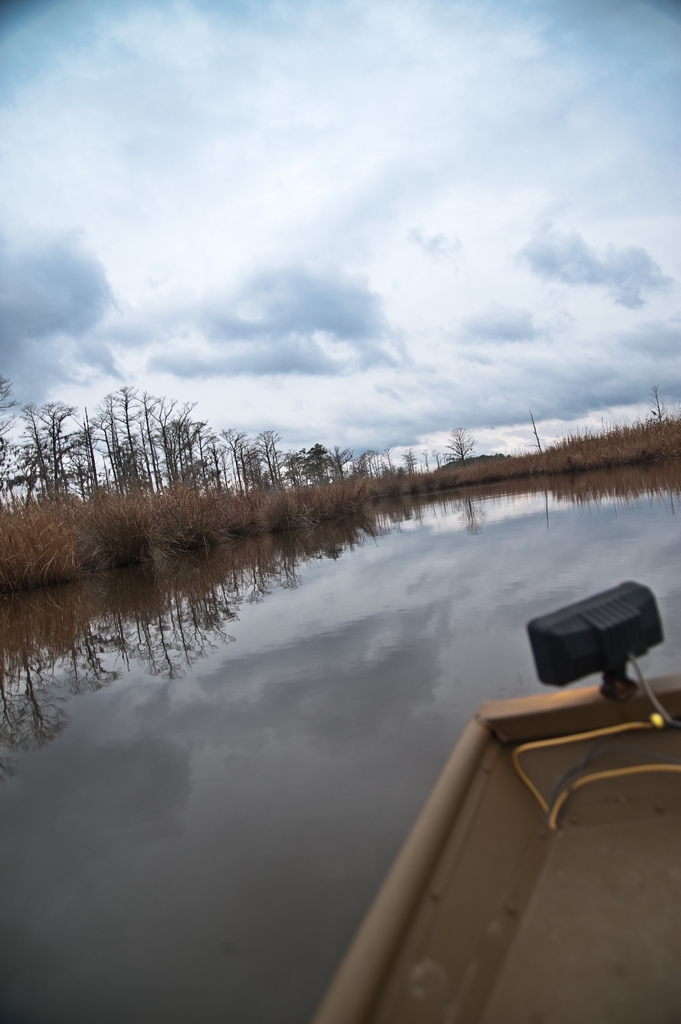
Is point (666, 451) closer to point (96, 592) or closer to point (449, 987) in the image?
point (96, 592)

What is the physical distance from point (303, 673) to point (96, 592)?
5082mm

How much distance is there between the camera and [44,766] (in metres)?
2.30

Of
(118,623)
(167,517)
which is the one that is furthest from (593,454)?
(118,623)

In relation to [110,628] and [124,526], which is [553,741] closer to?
[110,628]

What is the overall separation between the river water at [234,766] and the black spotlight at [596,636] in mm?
730

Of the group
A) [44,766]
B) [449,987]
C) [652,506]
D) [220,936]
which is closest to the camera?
[449,987]

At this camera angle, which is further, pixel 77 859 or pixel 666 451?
pixel 666 451

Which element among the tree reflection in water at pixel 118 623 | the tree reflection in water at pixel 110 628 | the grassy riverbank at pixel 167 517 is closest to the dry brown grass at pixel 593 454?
the grassy riverbank at pixel 167 517

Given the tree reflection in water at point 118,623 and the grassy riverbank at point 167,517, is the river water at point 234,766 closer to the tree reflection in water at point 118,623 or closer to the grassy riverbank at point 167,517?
the tree reflection in water at point 118,623

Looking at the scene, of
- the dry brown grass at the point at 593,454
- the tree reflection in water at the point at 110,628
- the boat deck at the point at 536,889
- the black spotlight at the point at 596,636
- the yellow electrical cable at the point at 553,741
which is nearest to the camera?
the boat deck at the point at 536,889

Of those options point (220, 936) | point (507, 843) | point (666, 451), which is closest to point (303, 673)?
point (220, 936)

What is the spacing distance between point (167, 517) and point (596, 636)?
32.2 feet

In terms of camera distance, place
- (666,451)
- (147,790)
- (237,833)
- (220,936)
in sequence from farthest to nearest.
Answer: (666,451)
(147,790)
(237,833)
(220,936)

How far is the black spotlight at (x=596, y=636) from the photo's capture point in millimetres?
1129
